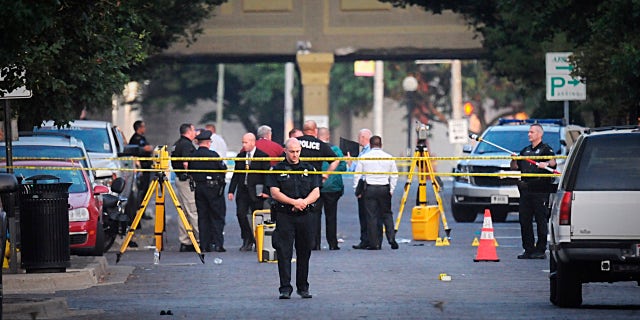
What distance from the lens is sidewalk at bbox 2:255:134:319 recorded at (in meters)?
15.4

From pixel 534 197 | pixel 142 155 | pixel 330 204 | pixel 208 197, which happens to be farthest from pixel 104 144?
pixel 534 197

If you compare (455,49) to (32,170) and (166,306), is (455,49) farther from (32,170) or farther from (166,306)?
(166,306)

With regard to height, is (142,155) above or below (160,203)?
above

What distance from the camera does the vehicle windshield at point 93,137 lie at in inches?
1204

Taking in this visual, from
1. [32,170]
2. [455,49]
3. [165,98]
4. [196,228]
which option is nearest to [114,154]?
[196,228]

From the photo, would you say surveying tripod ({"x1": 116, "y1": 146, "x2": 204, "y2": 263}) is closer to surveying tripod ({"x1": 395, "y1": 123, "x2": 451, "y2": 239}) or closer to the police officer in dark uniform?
the police officer in dark uniform

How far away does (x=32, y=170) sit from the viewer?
24156 millimetres

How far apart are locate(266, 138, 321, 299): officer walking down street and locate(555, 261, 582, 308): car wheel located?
9.29ft

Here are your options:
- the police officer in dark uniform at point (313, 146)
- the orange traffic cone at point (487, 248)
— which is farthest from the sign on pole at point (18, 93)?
the orange traffic cone at point (487, 248)

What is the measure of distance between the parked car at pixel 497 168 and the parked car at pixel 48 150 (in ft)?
28.5

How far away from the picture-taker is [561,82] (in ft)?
110

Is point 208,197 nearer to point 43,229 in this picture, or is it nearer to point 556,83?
point 43,229

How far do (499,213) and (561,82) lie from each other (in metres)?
2.98

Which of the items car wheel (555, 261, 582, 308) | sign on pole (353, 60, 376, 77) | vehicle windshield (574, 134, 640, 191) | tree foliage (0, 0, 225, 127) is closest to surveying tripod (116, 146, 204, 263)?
tree foliage (0, 0, 225, 127)
